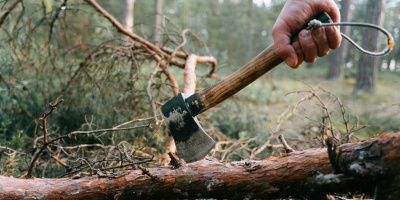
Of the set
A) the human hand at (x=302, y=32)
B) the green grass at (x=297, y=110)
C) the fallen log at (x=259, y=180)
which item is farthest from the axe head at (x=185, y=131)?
the green grass at (x=297, y=110)

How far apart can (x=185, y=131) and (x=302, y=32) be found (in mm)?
960

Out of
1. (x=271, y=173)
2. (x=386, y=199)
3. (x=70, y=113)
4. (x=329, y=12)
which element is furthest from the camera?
(x=70, y=113)

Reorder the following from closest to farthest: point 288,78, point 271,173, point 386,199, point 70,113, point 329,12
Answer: point 386,199
point 271,173
point 329,12
point 70,113
point 288,78

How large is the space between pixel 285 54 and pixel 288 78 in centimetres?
1611

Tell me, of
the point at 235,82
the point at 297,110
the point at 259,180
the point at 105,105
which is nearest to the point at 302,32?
the point at 235,82

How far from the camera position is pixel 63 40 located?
5.60m

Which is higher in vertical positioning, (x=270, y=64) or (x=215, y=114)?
(x=270, y=64)

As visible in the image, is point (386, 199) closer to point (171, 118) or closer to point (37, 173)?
point (171, 118)

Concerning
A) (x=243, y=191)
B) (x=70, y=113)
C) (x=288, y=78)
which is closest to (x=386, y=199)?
(x=243, y=191)

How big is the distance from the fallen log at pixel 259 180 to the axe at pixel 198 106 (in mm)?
255

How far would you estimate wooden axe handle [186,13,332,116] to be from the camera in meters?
2.10

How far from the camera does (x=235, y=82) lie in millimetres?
2164

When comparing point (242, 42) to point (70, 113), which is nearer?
point (70, 113)

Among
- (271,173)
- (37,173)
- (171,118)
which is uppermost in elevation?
(171,118)
